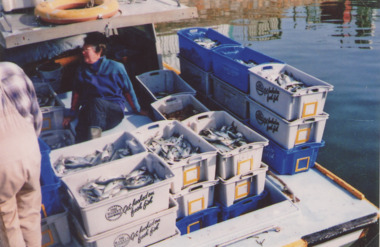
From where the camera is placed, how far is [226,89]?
612cm

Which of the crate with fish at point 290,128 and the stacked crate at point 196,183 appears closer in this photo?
the stacked crate at point 196,183

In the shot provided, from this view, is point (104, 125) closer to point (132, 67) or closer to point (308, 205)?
point (132, 67)

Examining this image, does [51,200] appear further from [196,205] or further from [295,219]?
[295,219]

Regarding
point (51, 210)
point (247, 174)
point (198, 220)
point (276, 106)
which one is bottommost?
point (198, 220)

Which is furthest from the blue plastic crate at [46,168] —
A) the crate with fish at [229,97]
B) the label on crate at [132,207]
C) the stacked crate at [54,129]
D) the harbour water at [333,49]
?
the harbour water at [333,49]

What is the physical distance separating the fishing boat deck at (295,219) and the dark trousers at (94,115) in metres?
2.22

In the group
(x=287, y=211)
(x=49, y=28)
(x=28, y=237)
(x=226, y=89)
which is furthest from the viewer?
(x=226, y=89)

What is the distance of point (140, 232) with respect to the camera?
3.74 metres

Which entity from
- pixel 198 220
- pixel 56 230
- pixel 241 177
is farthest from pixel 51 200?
pixel 241 177

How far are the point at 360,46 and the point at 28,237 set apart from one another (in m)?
13.9

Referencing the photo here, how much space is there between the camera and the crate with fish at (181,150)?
402 centimetres

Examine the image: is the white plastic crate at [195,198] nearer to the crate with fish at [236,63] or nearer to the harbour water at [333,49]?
the crate with fish at [236,63]

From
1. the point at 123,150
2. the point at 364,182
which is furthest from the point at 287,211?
the point at 364,182

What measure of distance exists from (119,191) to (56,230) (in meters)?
0.86
